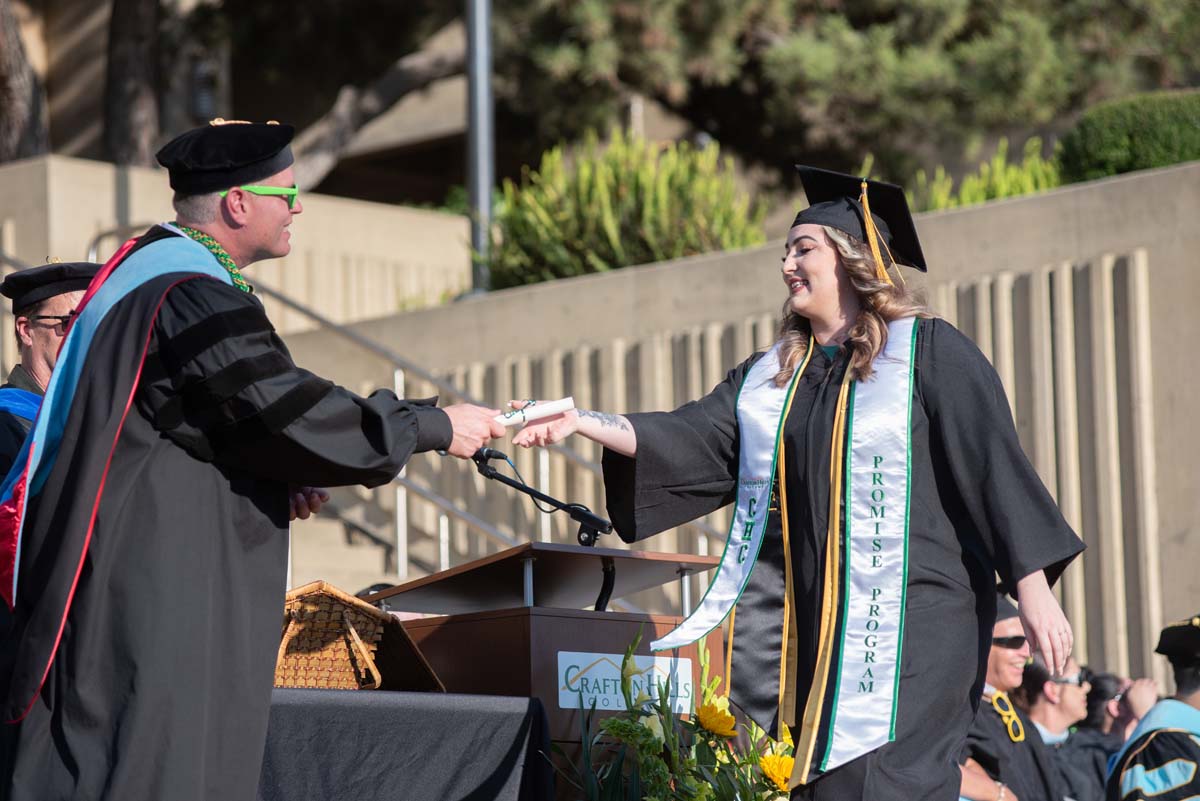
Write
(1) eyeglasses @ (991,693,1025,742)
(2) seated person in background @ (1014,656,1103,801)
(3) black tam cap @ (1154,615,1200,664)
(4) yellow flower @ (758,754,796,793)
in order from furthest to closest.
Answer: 1. (2) seated person in background @ (1014,656,1103,801)
2. (1) eyeglasses @ (991,693,1025,742)
3. (3) black tam cap @ (1154,615,1200,664)
4. (4) yellow flower @ (758,754,796,793)

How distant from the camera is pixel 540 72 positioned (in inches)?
523

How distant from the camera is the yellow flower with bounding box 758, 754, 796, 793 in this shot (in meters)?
3.64

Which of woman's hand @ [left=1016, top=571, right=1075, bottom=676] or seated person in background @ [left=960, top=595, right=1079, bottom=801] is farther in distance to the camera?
seated person in background @ [left=960, top=595, right=1079, bottom=801]

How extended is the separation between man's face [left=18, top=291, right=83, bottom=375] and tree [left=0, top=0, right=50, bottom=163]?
1018 cm

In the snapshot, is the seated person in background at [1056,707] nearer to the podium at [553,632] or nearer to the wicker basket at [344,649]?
the podium at [553,632]

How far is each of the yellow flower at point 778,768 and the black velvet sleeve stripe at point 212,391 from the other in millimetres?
1316

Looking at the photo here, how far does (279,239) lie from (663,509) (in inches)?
44.4

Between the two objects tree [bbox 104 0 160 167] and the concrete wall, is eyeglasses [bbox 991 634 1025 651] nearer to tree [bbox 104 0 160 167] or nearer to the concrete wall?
the concrete wall

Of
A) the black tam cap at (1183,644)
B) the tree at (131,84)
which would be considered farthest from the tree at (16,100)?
the black tam cap at (1183,644)

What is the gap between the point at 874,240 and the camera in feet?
13.1

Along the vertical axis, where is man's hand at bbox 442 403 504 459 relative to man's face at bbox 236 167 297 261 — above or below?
below

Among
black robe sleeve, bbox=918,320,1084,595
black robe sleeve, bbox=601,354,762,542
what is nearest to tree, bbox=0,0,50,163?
black robe sleeve, bbox=601,354,762,542

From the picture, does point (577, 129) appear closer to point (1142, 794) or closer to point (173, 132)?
point (173, 132)

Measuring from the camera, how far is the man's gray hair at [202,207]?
11.3 ft
